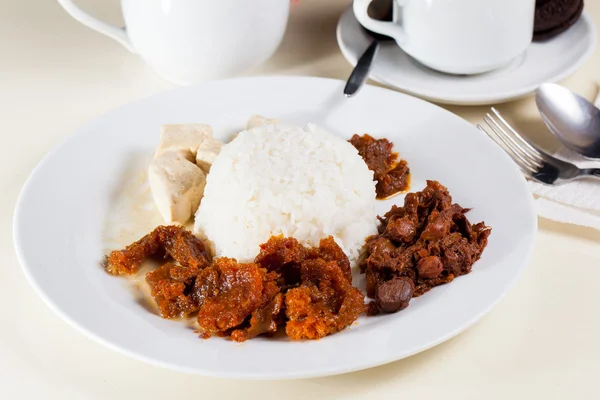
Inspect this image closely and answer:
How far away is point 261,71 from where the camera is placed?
293 cm

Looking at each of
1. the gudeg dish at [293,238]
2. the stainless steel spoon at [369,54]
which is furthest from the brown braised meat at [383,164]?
the stainless steel spoon at [369,54]

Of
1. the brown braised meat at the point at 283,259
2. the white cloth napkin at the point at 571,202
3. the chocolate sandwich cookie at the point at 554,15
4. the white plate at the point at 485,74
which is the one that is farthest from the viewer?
the chocolate sandwich cookie at the point at 554,15

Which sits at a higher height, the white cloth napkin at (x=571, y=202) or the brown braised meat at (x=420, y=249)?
the brown braised meat at (x=420, y=249)

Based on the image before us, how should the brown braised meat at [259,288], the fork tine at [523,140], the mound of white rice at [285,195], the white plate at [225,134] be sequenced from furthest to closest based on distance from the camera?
the fork tine at [523,140]
the mound of white rice at [285,195]
the brown braised meat at [259,288]
the white plate at [225,134]

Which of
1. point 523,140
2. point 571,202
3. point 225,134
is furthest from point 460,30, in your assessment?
point 225,134

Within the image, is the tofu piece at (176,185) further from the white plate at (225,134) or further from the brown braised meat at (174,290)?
the brown braised meat at (174,290)

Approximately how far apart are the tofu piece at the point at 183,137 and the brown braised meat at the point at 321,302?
0.61m

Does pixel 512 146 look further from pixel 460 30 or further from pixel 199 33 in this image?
pixel 199 33

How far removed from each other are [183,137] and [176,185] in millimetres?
179

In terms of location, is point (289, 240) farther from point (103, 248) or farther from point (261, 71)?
point (261, 71)

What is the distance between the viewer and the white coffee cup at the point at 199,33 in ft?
8.16

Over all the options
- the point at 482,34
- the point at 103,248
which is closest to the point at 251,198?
the point at 103,248

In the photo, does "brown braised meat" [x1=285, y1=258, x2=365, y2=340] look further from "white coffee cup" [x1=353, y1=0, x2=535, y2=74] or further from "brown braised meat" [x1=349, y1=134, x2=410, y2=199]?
"white coffee cup" [x1=353, y1=0, x2=535, y2=74]

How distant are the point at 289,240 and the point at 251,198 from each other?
0.70 ft
